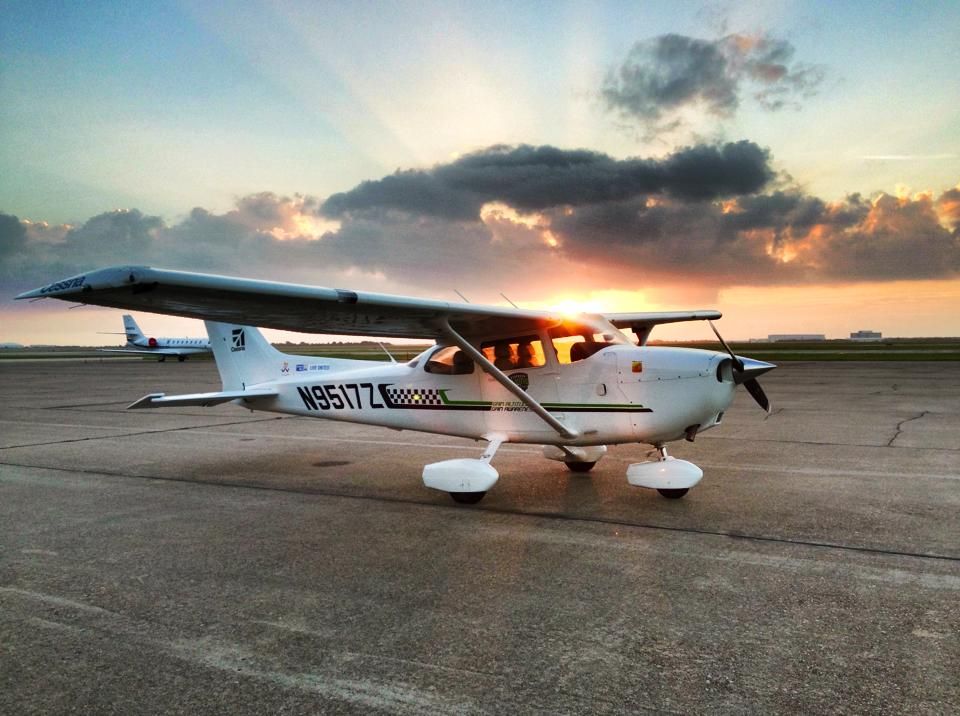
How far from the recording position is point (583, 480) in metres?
7.79

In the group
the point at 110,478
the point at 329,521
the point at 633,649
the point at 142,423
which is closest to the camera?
the point at 633,649

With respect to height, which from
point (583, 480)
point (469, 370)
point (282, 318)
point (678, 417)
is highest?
point (282, 318)

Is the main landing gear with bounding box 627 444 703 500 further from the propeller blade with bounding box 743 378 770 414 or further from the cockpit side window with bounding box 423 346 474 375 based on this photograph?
the cockpit side window with bounding box 423 346 474 375

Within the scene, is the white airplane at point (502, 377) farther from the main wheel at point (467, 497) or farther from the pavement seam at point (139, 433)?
the pavement seam at point (139, 433)

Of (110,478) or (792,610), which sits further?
(110,478)

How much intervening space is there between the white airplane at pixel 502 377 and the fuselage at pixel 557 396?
0.5 inches

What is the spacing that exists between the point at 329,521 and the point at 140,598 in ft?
6.79

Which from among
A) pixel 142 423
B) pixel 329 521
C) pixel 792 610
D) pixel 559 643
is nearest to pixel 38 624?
pixel 329 521

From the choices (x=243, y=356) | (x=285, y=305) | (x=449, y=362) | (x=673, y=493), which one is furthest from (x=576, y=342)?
(x=243, y=356)

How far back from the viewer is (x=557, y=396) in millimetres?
7000

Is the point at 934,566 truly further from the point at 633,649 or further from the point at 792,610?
the point at 633,649

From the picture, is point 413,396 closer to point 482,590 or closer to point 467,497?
point 467,497

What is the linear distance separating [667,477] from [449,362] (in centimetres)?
283

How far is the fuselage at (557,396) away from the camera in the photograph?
6414 millimetres
